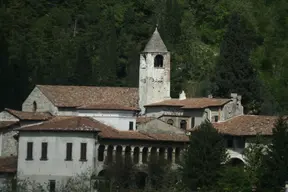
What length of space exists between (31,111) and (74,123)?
12181mm

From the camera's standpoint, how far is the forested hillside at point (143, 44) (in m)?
115

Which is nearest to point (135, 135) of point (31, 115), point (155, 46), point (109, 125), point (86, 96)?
point (109, 125)

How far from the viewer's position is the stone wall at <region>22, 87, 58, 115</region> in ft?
336

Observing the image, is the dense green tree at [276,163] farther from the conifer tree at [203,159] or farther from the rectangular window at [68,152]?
the rectangular window at [68,152]

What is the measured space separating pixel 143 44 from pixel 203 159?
60856mm

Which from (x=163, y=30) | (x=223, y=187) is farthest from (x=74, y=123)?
(x=163, y=30)

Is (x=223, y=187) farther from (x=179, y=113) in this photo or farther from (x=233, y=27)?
(x=233, y=27)

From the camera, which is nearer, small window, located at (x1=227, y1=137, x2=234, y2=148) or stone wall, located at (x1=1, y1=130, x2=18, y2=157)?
small window, located at (x1=227, y1=137, x2=234, y2=148)

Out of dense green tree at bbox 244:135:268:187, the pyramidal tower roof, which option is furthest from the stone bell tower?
dense green tree at bbox 244:135:268:187

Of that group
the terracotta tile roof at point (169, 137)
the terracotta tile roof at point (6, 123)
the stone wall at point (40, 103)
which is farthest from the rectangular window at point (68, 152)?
the stone wall at point (40, 103)

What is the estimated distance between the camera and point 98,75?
12775 cm

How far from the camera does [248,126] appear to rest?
94.4m

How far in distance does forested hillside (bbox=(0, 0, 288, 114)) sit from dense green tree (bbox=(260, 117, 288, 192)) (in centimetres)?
2884

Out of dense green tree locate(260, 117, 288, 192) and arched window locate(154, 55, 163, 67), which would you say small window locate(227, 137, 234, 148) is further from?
arched window locate(154, 55, 163, 67)
